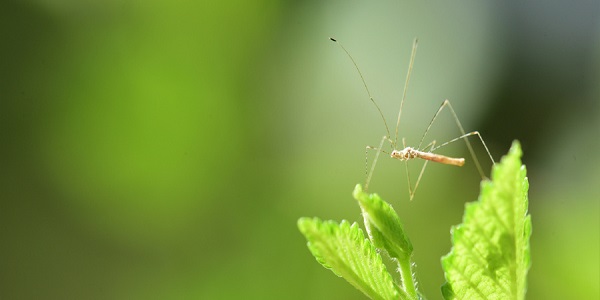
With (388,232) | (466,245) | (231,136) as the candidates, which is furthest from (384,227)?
(231,136)

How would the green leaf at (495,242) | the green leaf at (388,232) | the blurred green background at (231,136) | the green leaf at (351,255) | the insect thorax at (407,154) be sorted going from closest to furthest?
the green leaf at (495,242)
the green leaf at (351,255)
the green leaf at (388,232)
the insect thorax at (407,154)
the blurred green background at (231,136)

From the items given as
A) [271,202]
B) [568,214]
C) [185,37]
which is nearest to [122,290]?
[271,202]

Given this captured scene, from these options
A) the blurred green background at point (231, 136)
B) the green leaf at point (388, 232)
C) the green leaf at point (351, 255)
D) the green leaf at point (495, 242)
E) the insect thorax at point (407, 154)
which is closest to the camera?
the green leaf at point (495, 242)

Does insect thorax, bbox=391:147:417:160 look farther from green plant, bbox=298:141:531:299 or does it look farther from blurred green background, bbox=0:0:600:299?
green plant, bbox=298:141:531:299

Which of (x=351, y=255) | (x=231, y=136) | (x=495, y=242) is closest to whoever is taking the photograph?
(x=495, y=242)

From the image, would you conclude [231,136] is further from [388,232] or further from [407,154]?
[388,232]

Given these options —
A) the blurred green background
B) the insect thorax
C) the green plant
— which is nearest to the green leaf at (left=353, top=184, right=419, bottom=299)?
the green plant

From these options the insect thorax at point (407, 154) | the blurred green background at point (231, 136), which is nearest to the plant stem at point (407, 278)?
the insect thorax at point (407, 154)

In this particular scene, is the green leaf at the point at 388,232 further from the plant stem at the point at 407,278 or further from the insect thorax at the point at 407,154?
the insect thorax at the point at 407,154
